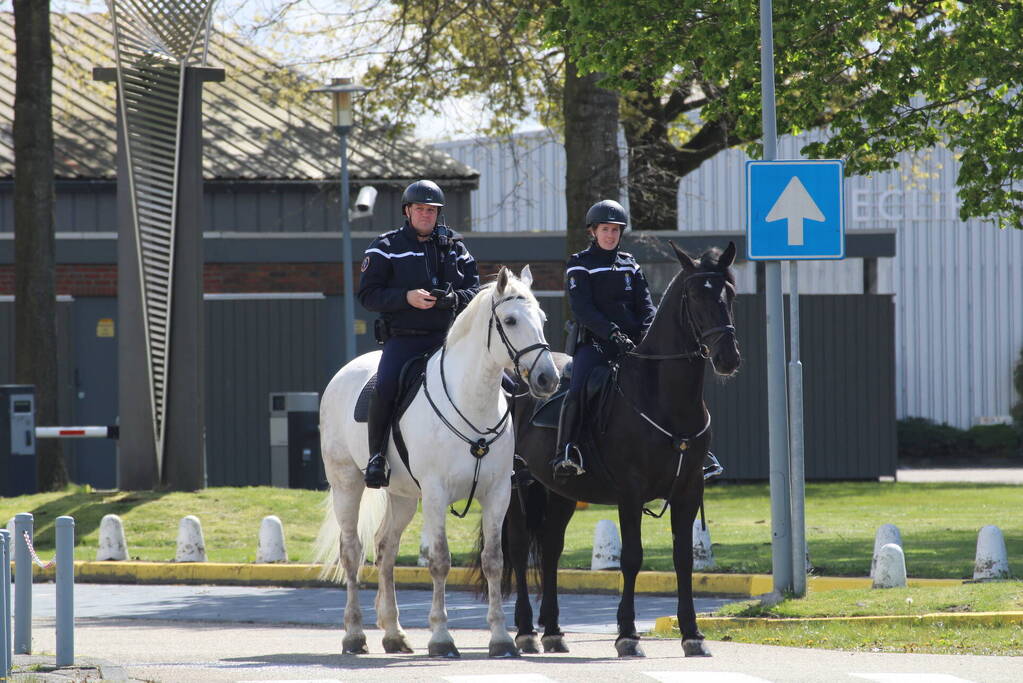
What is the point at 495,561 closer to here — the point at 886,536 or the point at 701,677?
the point at 701,677

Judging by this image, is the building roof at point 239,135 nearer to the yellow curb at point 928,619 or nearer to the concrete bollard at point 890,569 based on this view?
the concrete bollard at point 890,569

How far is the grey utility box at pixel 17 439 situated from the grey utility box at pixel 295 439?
3.58 metres

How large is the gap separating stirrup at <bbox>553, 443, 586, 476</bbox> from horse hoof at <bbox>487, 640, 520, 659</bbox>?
1.27 m

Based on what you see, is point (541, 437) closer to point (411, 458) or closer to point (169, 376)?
point (411, 458)

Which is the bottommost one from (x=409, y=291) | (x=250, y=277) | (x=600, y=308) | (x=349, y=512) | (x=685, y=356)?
(x=349, y=512)

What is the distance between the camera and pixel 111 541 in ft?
56.2

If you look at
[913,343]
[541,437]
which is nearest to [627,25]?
[541,437]

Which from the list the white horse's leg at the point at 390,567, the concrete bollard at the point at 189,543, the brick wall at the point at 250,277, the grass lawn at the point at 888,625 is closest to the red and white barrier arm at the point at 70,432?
the concrete bollard at the point at 189,543

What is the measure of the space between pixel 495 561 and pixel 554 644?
88 centimetres

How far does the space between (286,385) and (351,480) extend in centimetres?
1637

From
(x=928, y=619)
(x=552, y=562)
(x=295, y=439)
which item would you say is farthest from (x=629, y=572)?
(x=295, y=439)

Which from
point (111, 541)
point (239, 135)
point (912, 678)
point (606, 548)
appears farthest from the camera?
point (239, 135)

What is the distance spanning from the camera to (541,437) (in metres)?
11.3

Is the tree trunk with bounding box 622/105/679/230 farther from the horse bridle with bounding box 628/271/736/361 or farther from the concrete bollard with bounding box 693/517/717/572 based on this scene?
the horse bridle with bounding box 628/271/736/361
